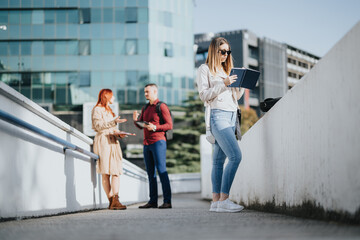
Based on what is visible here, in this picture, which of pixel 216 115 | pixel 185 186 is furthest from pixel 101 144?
pixel 185 186

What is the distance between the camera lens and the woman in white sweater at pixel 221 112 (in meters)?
5.39

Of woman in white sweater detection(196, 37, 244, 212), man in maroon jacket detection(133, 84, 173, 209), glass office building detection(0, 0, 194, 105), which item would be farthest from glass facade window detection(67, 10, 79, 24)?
woman in white sweater detection(196, 37, 244, 212)

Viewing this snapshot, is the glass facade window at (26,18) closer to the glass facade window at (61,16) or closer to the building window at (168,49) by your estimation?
the glass facade window at (61,16)

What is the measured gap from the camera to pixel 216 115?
18.1 feet

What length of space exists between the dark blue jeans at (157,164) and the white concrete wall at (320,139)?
1.94 meters

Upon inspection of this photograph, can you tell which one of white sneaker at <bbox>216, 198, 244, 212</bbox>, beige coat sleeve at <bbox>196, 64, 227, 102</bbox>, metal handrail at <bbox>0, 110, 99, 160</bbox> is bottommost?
white sneaker at <bbox>216, 198, 244, 212</bbox>

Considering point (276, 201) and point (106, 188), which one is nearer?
point (276, 201)

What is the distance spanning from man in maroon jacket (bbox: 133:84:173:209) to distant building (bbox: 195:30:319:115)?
6159 centimetres

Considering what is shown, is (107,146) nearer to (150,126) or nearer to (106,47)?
(150,126)

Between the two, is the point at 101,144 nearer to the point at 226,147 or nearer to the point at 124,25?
the point at 226,147

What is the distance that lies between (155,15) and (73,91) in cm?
954

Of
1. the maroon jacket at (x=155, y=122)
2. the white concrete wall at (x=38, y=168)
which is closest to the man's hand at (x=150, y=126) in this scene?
the maroon jacket at (x=155, y=122)

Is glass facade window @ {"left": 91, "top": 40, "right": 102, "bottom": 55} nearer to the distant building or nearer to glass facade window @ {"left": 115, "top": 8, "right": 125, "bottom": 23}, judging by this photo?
glass facade window @ {"left": 115, "top": 8, "right": 125, "bottom": 23}

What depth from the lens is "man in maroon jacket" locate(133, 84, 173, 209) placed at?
7637mm
